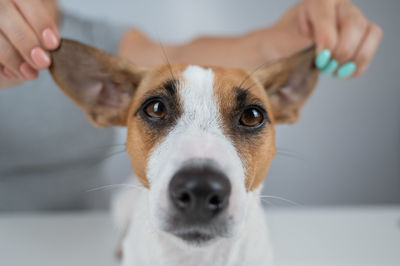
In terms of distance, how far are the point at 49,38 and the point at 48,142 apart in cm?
113

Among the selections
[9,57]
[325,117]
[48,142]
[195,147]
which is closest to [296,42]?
[195,147]

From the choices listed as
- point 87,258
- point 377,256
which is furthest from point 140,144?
point 377,256

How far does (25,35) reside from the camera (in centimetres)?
99

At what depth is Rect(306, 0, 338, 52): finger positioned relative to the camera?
1226 millimetres

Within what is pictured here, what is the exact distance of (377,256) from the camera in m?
1.52

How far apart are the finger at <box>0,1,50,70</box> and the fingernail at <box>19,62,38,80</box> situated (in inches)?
1.6

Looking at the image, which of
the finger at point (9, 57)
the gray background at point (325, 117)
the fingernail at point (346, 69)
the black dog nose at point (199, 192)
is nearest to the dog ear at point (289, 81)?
the fingernail at point (346, 69)

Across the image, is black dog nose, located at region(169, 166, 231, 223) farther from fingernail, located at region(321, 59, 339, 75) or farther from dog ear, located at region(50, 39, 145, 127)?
fingernail, located at region(321, 59, 339, 75)

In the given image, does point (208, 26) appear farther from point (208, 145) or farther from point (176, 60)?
point (208, 145)

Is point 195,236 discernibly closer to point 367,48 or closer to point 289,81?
point 289,81

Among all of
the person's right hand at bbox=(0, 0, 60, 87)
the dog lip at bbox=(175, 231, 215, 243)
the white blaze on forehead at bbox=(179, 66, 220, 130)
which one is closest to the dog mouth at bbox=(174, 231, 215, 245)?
the dog lip at bbox=(175, 231, 215, 243)

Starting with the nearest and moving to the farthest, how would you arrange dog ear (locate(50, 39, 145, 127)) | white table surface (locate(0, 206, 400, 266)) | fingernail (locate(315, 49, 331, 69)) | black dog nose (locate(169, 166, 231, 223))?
black dog nose (locate(169, 166, 231, 223)) < dog ear (locate(50, 39, 145, 127)) < fingernail (locate(315, 49, 331, 69)) < white table surface (locate(0, 206, 400, 266))

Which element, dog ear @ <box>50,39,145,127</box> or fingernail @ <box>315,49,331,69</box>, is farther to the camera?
fingernail @ <box>315,49,331,69</box>

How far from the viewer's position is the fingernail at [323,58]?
1197 millimetres
